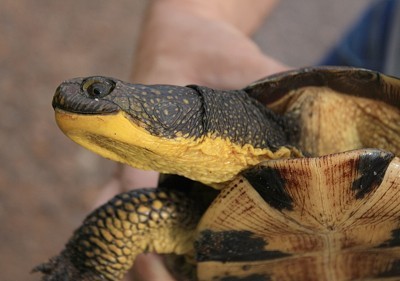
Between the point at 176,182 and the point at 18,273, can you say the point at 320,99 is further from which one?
the point at 18,273

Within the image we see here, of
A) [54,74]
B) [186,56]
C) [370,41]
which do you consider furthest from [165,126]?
[54,74]

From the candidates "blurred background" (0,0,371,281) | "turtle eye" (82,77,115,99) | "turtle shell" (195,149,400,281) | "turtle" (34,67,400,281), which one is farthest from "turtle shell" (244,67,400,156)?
"blurred background" (0,0,371,281)

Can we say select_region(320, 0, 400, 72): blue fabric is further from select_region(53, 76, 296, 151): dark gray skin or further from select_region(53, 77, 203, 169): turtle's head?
select_region(53, 77, 203, 169): turtle's head

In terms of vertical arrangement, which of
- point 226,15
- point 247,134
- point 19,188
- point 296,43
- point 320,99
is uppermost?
point 296,43

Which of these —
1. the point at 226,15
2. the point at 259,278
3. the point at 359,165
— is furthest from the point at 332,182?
the point at 226,15

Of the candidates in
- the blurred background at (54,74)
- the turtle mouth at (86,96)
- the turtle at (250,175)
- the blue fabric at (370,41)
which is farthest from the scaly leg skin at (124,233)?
the blurred background at (54,74)

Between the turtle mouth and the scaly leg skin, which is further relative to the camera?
the scaly leg skin
